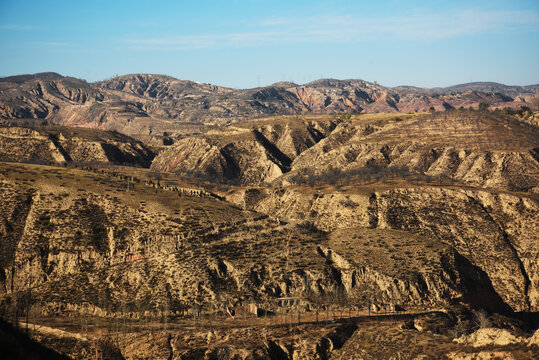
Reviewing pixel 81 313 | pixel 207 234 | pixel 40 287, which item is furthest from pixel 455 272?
pixel 40 287

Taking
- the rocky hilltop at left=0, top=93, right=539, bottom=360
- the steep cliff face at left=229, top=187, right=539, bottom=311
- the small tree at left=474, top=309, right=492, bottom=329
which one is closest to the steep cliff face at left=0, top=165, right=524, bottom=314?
the rocky hilltop at left=0, top=93, right=539, bottom=360

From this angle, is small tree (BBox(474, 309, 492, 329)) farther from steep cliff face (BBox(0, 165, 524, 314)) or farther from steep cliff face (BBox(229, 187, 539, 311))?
steep cliff face (BBox(229, 187, 539, 311))

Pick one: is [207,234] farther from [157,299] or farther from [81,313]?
[81,313]

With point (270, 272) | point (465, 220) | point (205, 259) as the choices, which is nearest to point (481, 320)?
point (270, 272)

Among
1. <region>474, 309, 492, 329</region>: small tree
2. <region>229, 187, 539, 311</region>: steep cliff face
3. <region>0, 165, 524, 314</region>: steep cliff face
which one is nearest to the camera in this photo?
<region>474, 309, 492, 329</region>: small tree

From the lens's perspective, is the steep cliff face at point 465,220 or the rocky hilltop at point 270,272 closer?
the rocky hilltop at point 270,272

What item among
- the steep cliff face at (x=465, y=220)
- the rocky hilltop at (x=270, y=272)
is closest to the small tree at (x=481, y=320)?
the rocky hilltop at (x=270, y=272)

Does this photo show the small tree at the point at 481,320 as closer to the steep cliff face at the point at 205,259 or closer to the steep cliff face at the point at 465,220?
the steep cliff face at the point at 205,259

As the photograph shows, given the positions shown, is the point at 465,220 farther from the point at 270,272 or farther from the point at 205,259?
the point at 205,259
